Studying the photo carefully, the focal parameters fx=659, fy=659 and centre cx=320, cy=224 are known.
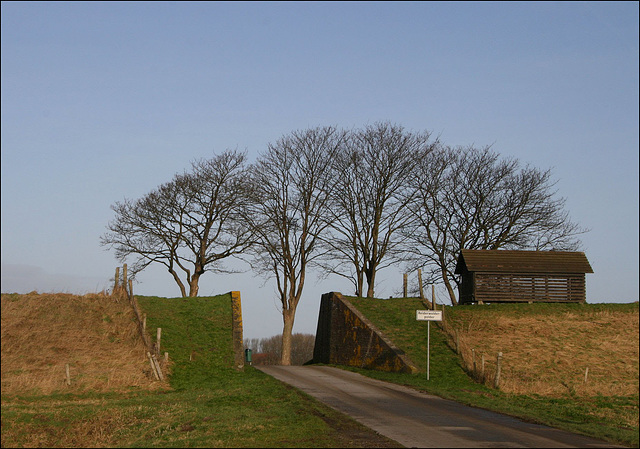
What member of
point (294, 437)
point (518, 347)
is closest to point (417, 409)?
point (294, 437)

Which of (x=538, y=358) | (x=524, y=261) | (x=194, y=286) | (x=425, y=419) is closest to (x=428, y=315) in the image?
(x=538, y=358)

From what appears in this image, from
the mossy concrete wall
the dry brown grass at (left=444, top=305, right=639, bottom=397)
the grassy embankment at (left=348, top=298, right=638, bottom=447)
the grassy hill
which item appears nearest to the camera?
the grassy hill

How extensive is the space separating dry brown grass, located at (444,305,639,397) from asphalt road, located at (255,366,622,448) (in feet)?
18.9

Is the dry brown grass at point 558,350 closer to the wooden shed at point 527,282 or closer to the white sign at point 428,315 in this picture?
the white sign at point 428,315

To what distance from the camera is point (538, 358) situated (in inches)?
1212

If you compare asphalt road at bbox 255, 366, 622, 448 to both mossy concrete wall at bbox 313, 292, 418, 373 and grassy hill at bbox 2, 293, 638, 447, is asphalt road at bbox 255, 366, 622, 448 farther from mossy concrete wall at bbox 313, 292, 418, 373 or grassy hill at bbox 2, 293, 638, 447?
mossy concrete wall at bbox 313, 292, 418, 373

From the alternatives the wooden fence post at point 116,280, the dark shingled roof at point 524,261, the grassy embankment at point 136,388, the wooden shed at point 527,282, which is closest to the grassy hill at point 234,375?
the grassy embankment at point 136,388

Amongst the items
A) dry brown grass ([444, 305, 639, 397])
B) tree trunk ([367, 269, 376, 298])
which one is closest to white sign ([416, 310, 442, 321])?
dry brown grass ([444, 305, 639, 397])

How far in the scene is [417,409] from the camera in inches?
773

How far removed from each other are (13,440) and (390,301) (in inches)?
1087

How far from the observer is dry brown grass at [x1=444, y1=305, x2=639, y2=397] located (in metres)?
26.8

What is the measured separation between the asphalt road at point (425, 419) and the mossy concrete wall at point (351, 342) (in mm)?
4316

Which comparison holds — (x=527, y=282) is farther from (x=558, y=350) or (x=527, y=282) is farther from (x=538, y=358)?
(x=538, y=358)

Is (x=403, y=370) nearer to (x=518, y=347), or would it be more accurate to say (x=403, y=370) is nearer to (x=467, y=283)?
(x=518, y=347)
